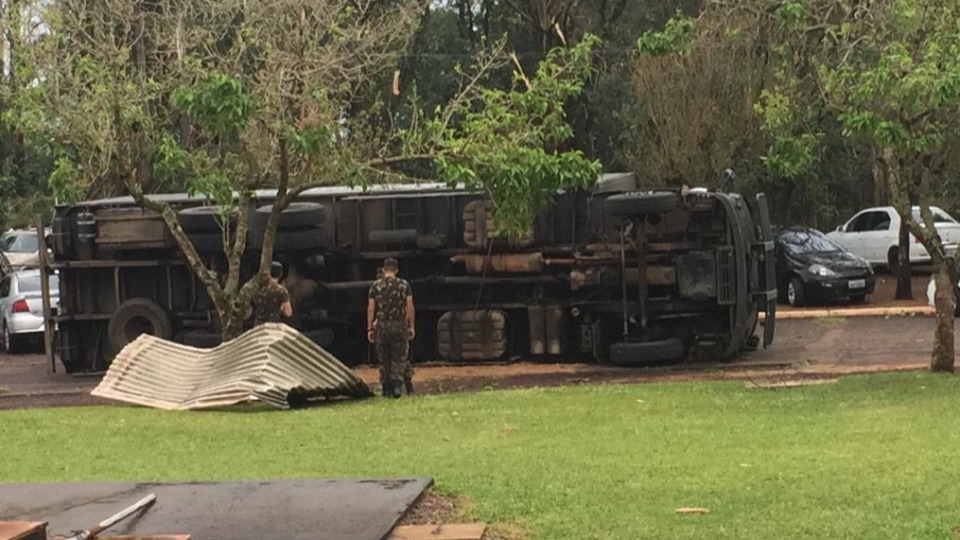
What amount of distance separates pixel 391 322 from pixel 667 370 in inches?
212

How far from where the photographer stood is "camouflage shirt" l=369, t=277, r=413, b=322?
16.5m

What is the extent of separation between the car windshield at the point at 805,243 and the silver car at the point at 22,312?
1496 cm

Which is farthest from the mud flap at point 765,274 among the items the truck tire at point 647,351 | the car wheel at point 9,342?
the car wheel at point 9,342

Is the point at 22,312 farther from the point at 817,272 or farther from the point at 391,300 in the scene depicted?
the point at 817,272

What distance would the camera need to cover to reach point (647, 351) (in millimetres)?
20266

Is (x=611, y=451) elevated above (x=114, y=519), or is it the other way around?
(x=114, y=519)

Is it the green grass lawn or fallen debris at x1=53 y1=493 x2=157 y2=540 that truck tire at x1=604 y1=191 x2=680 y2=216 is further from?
fallen debris at x1=53 y1=493 x2=157 y2=540

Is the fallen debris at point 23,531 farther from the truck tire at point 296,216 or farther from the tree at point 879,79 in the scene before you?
the truck tire at point 296,216

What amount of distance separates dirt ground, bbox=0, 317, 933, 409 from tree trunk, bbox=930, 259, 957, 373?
184 centimetres

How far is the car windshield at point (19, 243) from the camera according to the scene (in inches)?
1454

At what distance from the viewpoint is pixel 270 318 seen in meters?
17.9

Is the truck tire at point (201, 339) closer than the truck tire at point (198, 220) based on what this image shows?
No

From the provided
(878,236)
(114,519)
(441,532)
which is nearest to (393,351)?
(441,532)

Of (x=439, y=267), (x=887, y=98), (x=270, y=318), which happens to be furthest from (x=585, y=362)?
(x=887, y=98)
